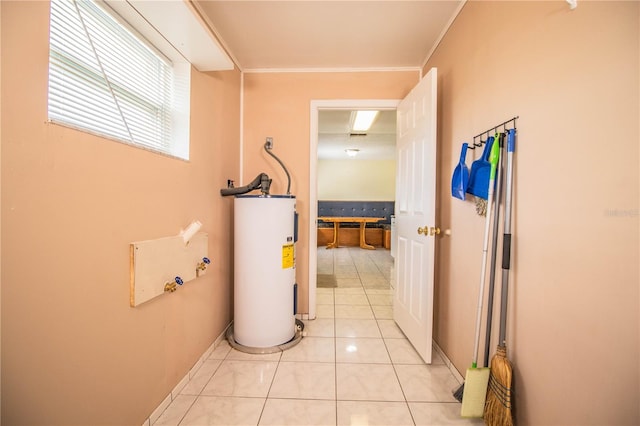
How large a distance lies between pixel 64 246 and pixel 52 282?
122 millimetres

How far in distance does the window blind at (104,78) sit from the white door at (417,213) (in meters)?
1.72

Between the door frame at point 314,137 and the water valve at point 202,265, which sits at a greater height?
the door frame at point 314,137

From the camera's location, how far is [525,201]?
1.04m

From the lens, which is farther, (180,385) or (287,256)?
(287,256)

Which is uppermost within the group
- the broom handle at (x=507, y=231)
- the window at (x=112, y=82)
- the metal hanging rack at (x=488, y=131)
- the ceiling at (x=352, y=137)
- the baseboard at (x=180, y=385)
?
the ceiling at (x=352, y=137)

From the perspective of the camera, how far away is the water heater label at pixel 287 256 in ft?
6.20

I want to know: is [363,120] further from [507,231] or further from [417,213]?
[507,231]

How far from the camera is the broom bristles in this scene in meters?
1.05

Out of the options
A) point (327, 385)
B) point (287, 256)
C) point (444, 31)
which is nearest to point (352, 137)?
point (444, 31)

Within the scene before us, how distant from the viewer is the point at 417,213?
1.85 metres

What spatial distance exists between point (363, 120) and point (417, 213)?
2.46 m

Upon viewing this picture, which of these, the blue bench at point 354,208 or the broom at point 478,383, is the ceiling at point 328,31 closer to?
the broom at point 478,383

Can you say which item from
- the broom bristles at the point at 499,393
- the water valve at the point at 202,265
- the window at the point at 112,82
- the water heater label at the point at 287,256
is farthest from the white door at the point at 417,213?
the window at the point at 112,82

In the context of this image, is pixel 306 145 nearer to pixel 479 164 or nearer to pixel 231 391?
pixel 479 164
